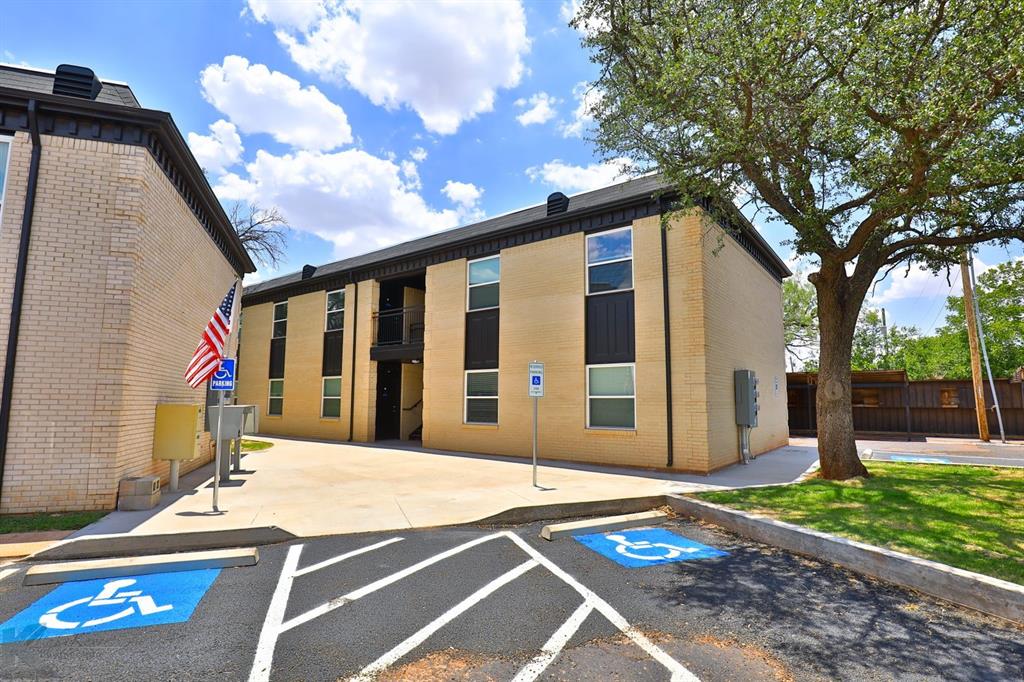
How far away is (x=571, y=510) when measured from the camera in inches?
313

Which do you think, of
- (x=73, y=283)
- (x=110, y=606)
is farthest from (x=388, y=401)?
(x=110, y=606)

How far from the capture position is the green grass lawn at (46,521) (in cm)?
654

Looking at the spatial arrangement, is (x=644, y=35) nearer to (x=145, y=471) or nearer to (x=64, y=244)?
(x=64, y=244)

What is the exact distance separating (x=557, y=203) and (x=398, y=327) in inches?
A: 342

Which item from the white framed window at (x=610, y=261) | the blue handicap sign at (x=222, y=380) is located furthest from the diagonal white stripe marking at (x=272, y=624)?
the white framed window at (x=610, y=261)

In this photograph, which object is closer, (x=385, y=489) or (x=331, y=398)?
(x=385, y=489)

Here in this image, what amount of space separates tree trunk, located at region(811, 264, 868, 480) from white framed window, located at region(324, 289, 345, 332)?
56.2ft

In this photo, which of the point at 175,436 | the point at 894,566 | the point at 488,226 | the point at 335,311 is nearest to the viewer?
the point at 894,566

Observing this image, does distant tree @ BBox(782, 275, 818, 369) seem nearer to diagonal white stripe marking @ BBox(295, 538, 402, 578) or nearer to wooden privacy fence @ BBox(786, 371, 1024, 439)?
wooden privacy fence @ BBox(786, 371, 1024, 439)

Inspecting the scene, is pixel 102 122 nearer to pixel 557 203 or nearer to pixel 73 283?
pixel 73 283

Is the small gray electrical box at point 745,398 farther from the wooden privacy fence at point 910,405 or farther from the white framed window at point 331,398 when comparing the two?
the white framed window at point 331,398

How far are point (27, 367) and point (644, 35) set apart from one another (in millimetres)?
11698

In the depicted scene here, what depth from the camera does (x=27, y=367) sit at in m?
7.45

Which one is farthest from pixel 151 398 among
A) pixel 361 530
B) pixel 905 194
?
pixel 905 194
